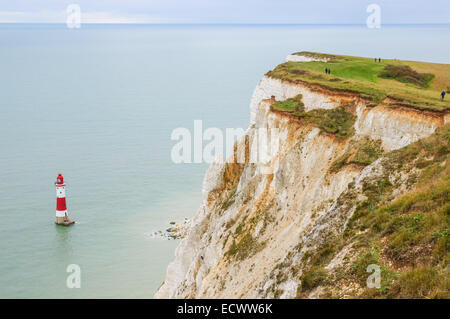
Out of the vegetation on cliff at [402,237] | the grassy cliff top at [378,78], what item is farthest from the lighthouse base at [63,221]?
the vegetation on cliff at [402,237]

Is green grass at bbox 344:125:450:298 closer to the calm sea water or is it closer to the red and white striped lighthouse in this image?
the calm sea water

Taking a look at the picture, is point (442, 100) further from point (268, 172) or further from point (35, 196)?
point (35, 196)

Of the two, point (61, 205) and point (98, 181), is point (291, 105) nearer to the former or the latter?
point (61, 205)

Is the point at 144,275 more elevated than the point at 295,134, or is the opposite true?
the point at 295,134

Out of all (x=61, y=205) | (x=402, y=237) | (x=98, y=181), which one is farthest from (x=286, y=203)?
(x=98, y=181)

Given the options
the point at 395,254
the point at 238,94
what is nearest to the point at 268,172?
the point at 395,254

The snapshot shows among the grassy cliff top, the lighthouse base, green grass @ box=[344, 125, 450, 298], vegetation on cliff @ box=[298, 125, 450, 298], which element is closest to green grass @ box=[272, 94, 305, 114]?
the grassy cliff top

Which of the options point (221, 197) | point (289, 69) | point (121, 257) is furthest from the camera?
point (121, 257)
